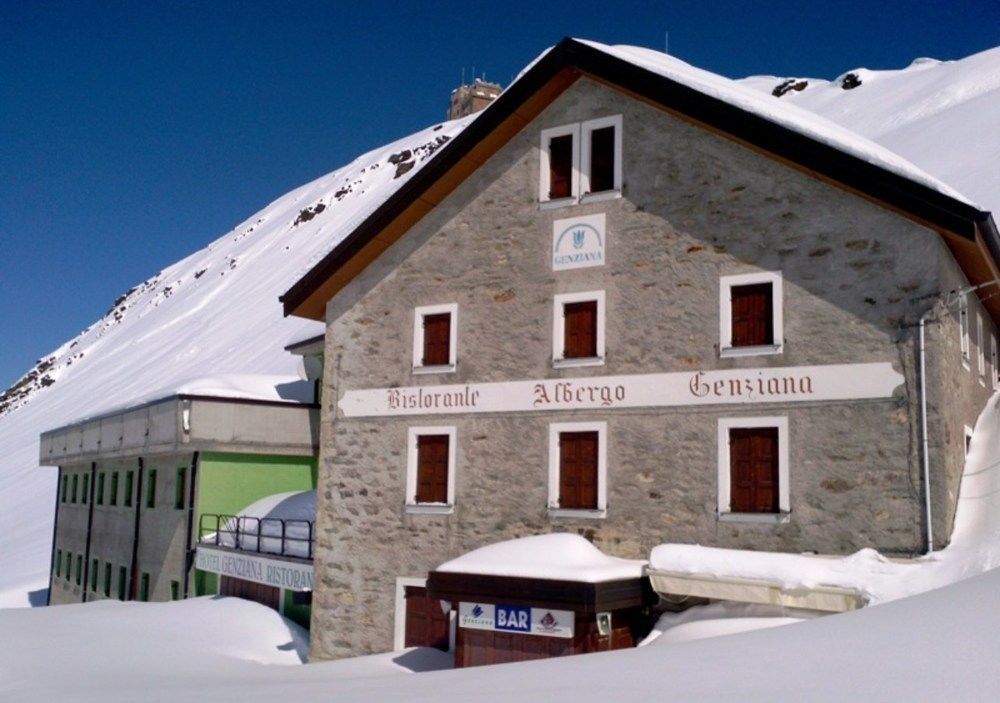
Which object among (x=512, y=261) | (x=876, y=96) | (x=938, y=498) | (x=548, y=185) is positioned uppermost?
(x=876, y=96)

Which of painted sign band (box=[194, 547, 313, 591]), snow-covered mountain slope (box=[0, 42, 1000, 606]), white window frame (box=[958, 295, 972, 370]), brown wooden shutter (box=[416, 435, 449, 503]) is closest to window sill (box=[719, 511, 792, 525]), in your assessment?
white window frame (box=[958, 295, 972, 370])

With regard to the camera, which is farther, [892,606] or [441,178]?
[441,178]

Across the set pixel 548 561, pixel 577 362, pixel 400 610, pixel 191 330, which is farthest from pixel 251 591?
pixel 191 330

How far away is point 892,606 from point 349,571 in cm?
1069

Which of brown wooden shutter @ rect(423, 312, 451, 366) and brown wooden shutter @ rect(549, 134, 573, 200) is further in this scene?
brown wooden shutter @ rect(423, 312, 451, 366)

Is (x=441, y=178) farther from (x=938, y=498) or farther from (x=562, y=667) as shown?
(x=562, y=667)

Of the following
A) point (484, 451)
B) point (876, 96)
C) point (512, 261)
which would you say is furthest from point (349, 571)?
point (876, 96)

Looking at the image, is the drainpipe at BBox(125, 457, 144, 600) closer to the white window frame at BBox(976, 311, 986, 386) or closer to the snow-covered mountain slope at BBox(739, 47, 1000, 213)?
the white window frame at BBox(976, 311, 986, 386)

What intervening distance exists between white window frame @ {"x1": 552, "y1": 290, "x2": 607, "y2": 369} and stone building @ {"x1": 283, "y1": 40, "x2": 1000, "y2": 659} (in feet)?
0.11

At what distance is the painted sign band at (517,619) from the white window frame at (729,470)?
8.44 ft

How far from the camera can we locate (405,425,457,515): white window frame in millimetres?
17141

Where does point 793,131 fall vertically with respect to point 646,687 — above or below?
above

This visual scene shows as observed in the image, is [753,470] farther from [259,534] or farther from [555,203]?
[259,534]

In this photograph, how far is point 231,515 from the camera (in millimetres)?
25750
